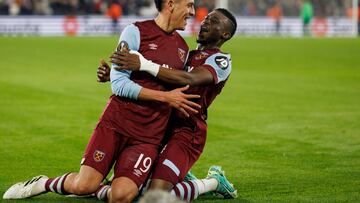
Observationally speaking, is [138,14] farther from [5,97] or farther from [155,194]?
[155,194]

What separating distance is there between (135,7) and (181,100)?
132 ft

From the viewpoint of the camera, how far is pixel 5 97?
55.7 feet

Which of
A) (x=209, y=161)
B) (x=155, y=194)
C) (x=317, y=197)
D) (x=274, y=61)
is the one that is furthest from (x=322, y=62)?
(x=155, y=194)

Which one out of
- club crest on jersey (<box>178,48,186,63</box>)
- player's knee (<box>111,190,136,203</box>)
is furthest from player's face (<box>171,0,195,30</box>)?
player's knee (<box>111,190,136,203</box>)

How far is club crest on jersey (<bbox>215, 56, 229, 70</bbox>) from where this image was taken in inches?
310

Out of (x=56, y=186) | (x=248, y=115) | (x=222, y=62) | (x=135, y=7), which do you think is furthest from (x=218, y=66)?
(x=135, y=7)

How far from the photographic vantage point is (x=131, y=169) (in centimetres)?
757

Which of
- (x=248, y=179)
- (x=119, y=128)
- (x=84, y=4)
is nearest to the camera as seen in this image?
(x=119, y=128)

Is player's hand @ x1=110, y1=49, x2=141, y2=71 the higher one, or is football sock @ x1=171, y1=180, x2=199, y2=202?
player's hand @ x1=110, y1=49, x2=141, y2=71

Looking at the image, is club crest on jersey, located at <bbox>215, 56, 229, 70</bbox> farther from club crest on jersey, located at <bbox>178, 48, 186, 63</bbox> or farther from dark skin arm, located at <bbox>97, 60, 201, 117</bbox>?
dark skin arm, located at <bbox>97, 60, 201, 117</bbox>

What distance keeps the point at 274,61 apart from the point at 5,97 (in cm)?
1256

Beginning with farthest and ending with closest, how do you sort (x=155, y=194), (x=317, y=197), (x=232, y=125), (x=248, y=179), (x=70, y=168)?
(x=232, y=125) < (x=70, y=168) < (x=248, y=179) < (x=317, y=197) < (x=155, y=194)

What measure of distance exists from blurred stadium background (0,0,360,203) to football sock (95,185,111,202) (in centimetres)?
22

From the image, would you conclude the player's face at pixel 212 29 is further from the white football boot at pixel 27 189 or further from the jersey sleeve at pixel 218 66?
the white football boot at pixel 27 189
